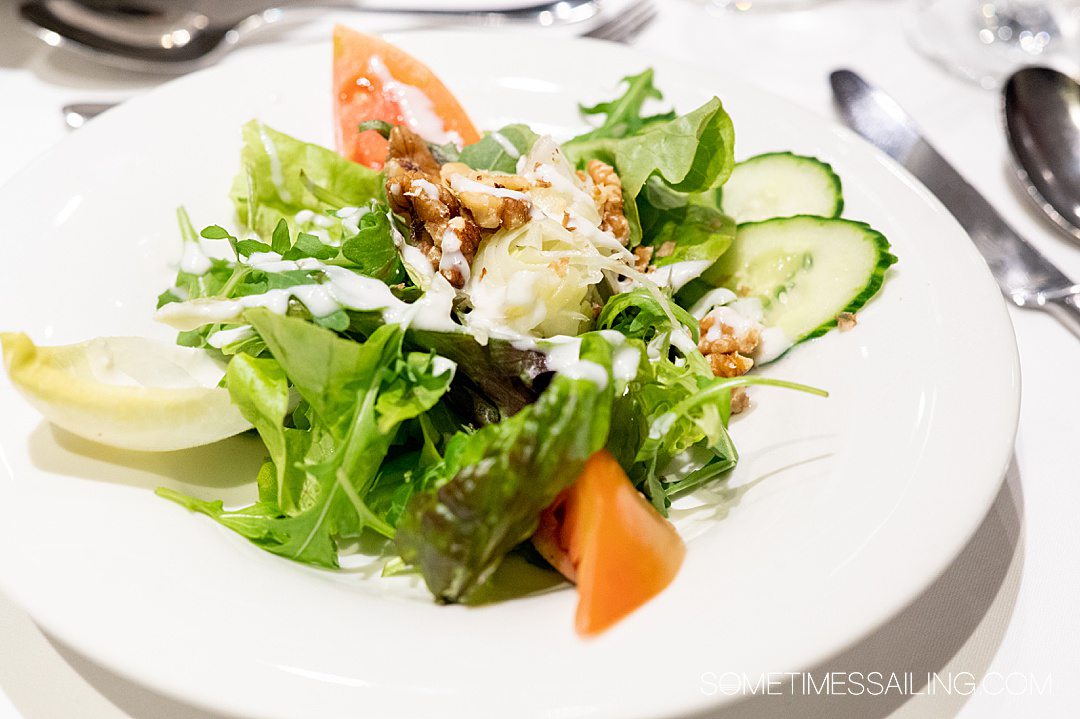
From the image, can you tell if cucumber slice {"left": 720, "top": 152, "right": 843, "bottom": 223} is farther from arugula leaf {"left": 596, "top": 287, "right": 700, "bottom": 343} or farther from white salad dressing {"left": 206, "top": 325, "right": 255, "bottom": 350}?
white salad dressing {"left": 206, "top": 325, "right": 255, "bottom": 350}

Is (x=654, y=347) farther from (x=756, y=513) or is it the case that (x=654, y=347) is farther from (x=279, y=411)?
(x=279, y=411)

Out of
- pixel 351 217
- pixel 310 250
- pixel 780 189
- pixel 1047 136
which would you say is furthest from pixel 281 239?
pixel 1047 136

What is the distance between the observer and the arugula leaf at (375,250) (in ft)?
5.99

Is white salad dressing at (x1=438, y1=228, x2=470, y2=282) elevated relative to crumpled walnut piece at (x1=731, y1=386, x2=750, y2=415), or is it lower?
elevated

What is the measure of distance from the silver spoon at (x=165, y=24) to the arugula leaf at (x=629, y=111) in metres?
1.04

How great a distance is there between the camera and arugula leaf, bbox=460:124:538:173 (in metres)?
2.13

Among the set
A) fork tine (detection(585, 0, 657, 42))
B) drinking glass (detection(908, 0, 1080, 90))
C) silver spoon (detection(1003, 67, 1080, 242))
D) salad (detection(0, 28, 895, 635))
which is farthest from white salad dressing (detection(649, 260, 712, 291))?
drinking glass (detection(908, 0, 1080, 90))

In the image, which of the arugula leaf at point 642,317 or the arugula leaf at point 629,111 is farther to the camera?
the arugula leaf at point 629,111

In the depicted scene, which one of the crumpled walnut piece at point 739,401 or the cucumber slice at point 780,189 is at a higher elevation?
the cucumber slice at point 780,189

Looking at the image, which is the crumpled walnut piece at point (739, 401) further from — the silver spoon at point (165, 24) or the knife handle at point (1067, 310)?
the silver spoon at point (165, 24)

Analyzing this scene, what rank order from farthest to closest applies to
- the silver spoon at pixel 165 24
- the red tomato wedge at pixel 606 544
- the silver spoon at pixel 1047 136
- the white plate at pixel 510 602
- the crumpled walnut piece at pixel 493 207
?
the silver spoon at pixel 165 24, the silver spoon at pixel 1047 136, the crumpled walnut piece at pixel 493 207, the red tomato wedge at pixel 606 544, the white plate at pixel 510 602

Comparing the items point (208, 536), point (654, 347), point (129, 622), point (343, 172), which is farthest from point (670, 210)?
point (129, 622)

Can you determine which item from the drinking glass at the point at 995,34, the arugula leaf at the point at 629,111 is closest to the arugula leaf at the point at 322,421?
the arugula leaf at the point at 629,111

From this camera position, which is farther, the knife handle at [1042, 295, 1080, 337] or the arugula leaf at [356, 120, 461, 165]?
the knife handle at [1042, 295, 1080, 337]
